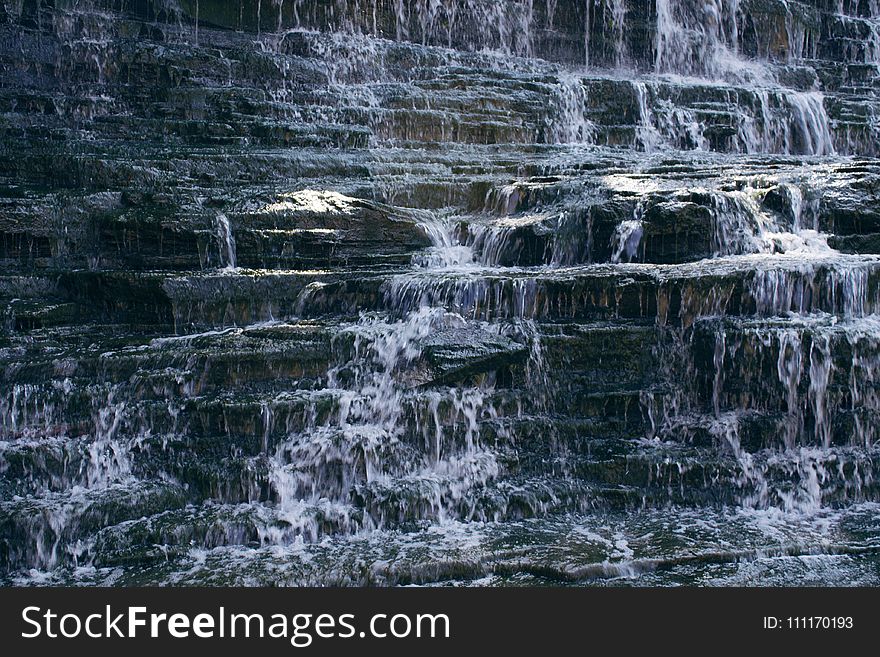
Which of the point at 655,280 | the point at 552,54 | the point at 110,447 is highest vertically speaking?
the point at 552,54

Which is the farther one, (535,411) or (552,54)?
(552,54)

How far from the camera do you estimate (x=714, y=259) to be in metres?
11.1

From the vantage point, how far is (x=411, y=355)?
9.46 m

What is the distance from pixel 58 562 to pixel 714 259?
751cm

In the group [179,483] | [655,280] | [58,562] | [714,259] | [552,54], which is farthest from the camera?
[552,54]

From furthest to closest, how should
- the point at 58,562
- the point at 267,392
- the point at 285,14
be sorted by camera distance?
the point at 285,14 → the point at 267,392 → the point at 58,562

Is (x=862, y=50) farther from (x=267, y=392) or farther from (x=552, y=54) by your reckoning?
(x=267, y=392)

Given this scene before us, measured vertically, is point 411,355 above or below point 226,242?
below

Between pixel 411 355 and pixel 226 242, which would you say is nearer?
pixel 411 355

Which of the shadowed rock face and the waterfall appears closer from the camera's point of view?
the shadowed rock face

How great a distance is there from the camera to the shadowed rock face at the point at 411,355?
7953mm

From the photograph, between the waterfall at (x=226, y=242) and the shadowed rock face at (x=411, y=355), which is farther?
the waterfall at (x=226, y=242)

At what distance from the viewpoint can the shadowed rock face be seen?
7953mm

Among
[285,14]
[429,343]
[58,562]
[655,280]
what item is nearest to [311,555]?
[58,562]
